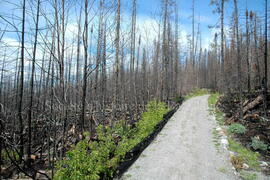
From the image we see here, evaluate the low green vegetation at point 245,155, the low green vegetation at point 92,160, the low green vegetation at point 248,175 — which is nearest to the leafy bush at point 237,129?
the low green vegetation at point 245,155

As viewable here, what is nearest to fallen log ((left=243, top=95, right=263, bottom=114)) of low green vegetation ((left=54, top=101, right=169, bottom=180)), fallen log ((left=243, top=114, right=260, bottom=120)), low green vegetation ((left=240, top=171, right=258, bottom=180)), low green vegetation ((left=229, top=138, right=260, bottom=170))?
fallen log ((left=243, top=114, right=260, bottom=120))

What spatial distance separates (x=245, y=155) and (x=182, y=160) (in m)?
1.96

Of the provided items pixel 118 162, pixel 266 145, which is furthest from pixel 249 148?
pixel 118 162

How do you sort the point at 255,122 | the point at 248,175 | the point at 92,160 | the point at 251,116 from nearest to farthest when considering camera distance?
the point at 92,160 < the point at 248,175 < the point at 255,122 < the point at 251,116

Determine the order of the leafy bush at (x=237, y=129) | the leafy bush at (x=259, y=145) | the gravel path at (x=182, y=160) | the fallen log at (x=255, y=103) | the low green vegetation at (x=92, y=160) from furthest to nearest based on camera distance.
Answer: the fallen log at (x=255, y=103) < the leafy bush at (x=237, y=129) < the leafy bush at (x=259, y=145) < the gravel path at (x=182, y=160) < the low green vegetation at (x=92, y=160)

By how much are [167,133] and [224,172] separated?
3475 mm

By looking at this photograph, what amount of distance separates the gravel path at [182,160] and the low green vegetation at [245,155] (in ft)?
1.47

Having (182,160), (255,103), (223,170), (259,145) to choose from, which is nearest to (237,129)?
(259,145)

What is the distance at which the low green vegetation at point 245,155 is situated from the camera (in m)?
4.34

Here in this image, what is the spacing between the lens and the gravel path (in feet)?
12.5

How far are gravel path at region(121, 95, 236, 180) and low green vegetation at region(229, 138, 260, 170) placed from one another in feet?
1.47

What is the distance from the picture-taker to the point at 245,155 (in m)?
4.78

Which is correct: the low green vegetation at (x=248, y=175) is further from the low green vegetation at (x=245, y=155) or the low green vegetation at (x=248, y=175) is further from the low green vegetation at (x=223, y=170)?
the low green vegetation at (x=245, y=155)

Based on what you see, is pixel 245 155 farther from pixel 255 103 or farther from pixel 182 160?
pixel 255 103
